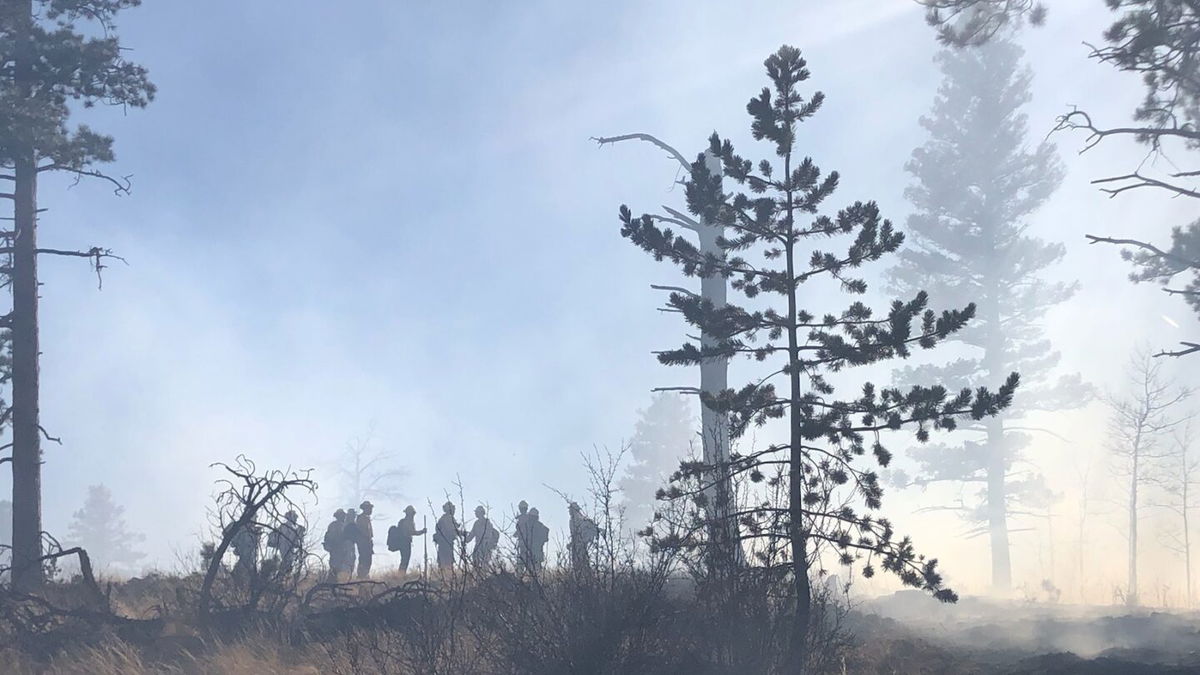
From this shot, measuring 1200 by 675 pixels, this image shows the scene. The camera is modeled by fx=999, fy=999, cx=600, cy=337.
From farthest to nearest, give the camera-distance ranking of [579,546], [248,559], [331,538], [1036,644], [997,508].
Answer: [997,508]
[331,538]
[1036,644]
[248,559]
[579,546]

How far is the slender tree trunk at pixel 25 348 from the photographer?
645 inches

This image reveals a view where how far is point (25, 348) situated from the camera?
55.3 ft

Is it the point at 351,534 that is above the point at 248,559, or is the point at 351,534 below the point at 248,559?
below

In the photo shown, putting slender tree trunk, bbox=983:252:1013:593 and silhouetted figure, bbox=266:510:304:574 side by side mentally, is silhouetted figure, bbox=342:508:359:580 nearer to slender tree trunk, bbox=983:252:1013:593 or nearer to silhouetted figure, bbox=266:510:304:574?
silhouetted figure, bbox=266:510:304:574

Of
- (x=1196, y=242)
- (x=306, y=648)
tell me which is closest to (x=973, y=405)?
(x=306, y=648)

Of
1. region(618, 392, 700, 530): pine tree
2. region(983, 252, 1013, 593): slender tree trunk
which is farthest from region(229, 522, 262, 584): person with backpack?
region(618, 392, 700, 530): pine tree

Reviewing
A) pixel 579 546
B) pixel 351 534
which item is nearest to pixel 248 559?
pixel 579 546

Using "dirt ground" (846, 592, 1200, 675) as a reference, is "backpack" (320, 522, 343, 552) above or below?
above

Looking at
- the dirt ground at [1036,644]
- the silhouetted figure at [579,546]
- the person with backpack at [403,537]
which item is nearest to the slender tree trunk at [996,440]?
the dirt ground at [1036,644]

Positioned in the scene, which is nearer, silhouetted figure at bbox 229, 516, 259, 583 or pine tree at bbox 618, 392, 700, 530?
silhouetted figure at bbox 229, 516, 259, 583

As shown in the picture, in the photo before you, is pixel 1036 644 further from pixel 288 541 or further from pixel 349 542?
pixel 349 542

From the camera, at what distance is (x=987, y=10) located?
48.2 ft

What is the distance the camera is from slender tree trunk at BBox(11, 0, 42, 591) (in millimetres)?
16375

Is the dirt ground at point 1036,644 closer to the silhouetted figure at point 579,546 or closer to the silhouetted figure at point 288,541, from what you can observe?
the silhouetted figure at point 579,546
